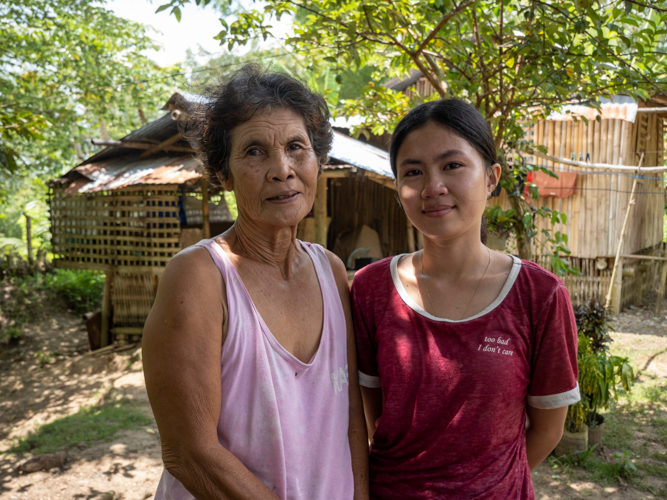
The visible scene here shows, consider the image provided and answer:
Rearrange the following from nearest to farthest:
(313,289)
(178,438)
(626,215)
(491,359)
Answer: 1. (178,438)
2. (491,359)
3. (313,289)
4. (626,215)

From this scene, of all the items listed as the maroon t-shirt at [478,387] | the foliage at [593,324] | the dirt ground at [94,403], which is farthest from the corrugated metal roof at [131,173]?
the maroon t-shirt at [478,387]

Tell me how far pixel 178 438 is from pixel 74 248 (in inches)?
341

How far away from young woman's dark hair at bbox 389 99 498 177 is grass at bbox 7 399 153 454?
4.97 metres

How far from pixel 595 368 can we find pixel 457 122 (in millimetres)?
3514

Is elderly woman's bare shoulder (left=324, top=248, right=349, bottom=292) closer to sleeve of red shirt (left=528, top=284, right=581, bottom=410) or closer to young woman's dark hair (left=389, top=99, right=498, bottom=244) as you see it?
young woman's dark hair (left=389, top=99, right=498, bottom=244)

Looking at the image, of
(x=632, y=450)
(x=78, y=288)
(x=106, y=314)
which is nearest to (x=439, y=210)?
(x=632, y=450)

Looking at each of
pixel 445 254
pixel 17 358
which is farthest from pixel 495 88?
pixel 17 358

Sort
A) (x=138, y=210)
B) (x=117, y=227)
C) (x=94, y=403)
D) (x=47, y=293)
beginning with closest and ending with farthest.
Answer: (x=94, y=403) → (x=138, y=210) → (x=117, y=227) → (x=47, y=293)

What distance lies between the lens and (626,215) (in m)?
9.02

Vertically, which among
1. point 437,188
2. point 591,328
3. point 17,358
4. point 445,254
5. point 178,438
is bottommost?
point 17,358

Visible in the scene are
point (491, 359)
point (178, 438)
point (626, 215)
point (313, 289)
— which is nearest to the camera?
point (178, 438)

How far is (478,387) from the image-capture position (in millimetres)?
1484

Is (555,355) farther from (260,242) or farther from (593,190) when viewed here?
(593,190)

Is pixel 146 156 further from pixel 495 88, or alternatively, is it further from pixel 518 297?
pixel 518 297
